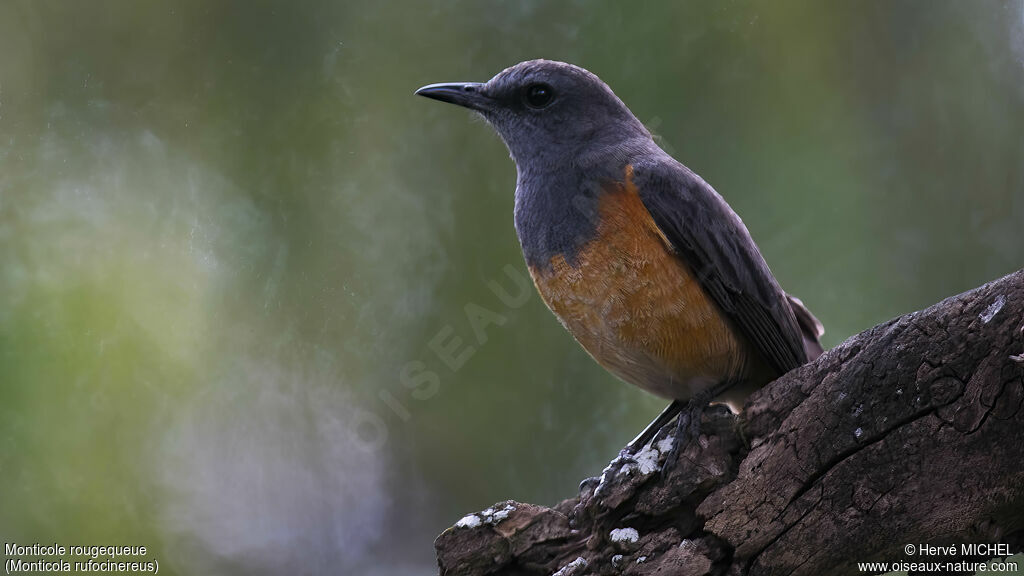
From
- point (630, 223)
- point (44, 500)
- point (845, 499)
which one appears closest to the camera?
point (845, 499)

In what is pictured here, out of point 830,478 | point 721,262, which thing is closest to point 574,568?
point 830,478

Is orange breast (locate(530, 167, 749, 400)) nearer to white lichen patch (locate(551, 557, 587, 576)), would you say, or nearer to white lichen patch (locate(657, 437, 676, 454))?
white lichen patch (locate(657, 437, 676, 454))

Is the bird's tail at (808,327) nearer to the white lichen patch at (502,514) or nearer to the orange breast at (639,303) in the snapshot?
the orange breast at (639,303)

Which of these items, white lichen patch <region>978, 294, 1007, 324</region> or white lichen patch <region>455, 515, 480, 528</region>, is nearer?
white lichen patch <region>978, 294, 1007, 324</region>

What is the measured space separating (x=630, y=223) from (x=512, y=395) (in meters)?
1.74

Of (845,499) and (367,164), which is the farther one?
(367,164)

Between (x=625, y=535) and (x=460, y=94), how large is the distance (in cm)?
243

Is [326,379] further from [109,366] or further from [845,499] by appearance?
[845,499]

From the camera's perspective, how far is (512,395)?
17.5 ft

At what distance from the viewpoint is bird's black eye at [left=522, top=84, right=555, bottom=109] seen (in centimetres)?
470

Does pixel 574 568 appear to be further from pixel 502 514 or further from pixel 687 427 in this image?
pixel 687 427

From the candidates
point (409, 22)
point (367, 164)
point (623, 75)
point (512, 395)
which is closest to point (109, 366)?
point (367, 164)

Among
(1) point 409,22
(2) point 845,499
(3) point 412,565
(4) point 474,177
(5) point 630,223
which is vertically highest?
(1) point 409,22

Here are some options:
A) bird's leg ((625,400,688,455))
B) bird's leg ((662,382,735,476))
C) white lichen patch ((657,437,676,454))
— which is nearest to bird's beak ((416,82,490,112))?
bird's leg ((625,400,688,455))
